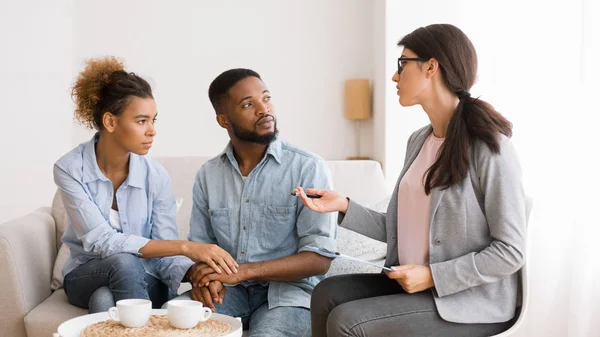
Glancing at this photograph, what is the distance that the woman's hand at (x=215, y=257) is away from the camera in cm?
213

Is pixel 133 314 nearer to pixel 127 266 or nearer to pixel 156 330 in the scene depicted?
pixel 156 330

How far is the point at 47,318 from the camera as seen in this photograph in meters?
2.42

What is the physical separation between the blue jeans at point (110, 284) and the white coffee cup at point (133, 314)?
0.53 meters

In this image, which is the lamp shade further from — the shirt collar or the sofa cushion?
the sofa cushion

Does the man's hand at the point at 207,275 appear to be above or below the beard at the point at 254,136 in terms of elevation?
below

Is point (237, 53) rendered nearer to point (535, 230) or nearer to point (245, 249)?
point (535, 230)

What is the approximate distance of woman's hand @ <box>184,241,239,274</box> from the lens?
213cm

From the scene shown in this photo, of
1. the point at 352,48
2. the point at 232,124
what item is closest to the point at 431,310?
the point at 232,124

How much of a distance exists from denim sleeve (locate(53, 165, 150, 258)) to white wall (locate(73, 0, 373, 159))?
2.27 meters

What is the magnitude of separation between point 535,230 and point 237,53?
7.35ft

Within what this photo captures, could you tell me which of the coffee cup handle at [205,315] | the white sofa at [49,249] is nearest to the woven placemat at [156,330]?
the coffee cup handle at [205,315]

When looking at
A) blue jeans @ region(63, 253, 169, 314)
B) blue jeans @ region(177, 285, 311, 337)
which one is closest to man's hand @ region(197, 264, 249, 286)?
blue jeans @ region(177, 285, 311, 337)

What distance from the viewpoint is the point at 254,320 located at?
2.23 m

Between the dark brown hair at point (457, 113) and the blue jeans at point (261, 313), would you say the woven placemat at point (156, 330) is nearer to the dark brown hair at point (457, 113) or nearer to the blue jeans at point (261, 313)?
the blue jeans at point (261, 313)
